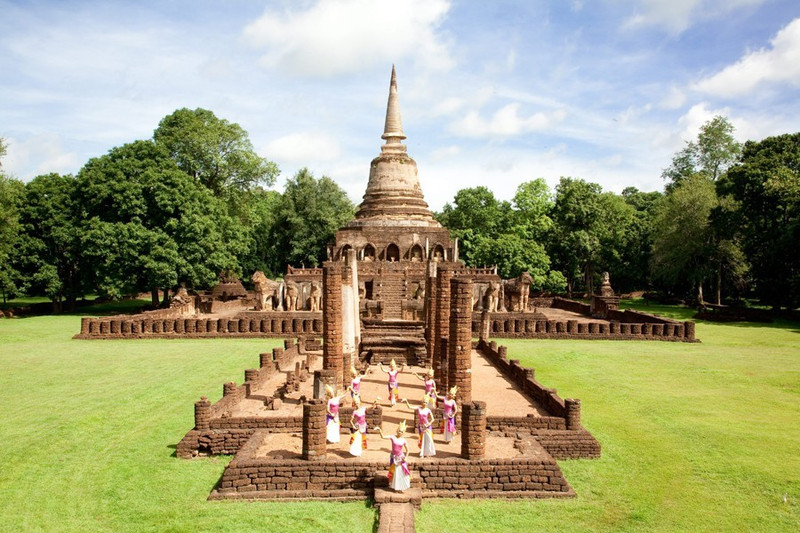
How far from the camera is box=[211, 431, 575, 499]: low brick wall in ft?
33.5

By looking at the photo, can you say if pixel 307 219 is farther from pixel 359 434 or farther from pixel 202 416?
pixel 359 434

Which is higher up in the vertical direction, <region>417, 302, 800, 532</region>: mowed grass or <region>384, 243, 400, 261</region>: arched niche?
<region>384, 243, 400, 261</region>: arched niche

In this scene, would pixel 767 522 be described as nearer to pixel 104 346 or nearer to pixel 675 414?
pixel 675 414

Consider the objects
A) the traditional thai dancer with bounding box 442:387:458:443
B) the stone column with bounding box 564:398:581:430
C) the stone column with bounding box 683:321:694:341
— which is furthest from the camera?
the stone column with bounding box 683:321:694:341

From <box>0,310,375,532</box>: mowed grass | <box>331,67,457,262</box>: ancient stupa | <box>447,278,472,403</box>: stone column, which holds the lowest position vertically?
<box>0,310,375,532</box>: mowed grass

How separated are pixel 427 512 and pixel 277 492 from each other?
2.57 meters

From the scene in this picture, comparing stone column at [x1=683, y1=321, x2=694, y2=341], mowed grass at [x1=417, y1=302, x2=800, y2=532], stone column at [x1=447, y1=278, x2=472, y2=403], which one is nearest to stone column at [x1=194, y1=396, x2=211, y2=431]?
mowed grass at [x1=417, y1=302, x2=800, y2=532]

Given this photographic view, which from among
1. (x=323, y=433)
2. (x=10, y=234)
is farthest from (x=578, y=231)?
(x=323, y=433)

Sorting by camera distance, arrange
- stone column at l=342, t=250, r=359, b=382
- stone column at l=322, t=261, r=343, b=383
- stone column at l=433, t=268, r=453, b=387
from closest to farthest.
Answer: stone column at l=322, t=261, r=343, b=383 → stone column at l=433, t=268, r=453, b=387 → stone column at l=342, t=250, r=359, b=382

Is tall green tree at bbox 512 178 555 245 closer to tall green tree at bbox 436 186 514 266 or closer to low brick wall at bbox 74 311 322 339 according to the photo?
tall green tree at bbox 436 186 514 266

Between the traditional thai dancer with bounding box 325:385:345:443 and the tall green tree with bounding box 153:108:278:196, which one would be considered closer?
the traditional thai dancer with bounding box 325:385:345:443

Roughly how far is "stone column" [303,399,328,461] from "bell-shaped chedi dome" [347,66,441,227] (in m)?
31.2

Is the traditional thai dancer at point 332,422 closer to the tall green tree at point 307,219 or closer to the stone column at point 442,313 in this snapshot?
the stone column at point 442,313

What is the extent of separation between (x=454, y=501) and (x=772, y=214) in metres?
37.0
